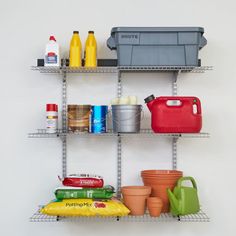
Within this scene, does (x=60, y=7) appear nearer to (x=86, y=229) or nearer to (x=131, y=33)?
(x=131, y=33)

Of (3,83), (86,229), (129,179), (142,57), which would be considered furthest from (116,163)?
(3,83)

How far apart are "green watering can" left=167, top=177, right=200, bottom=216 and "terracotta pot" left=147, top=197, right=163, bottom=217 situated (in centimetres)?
7

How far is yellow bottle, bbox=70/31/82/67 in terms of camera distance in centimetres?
275

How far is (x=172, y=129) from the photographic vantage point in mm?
2668

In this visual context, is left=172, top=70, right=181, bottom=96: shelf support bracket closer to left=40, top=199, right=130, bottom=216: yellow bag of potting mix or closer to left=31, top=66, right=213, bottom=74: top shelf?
left=31, top=66, right=213, bottom=74: top shelf

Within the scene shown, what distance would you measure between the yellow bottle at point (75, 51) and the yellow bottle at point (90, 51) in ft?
0.13

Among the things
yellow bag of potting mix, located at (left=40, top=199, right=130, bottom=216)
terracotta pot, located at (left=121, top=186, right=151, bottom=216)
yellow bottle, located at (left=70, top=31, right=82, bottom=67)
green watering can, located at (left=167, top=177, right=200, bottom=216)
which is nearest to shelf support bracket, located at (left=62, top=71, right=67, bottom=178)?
yellow bottle, located at (left=70, top=31, right=82, bottom=67)

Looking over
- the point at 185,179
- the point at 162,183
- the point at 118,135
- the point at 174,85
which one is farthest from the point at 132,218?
the point at 174,85

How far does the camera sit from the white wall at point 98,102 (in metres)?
2.96

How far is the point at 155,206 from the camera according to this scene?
105 inches

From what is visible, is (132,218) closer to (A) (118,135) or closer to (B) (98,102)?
(A) (118,135)

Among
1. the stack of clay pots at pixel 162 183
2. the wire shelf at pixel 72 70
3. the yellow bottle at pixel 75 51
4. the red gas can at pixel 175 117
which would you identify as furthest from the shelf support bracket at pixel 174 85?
the yellow bottle at pixel 75 51

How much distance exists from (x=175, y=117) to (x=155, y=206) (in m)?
0.52

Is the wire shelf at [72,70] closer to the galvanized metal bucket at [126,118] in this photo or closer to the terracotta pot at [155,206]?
the galvanized metal bucket at [126,118]
